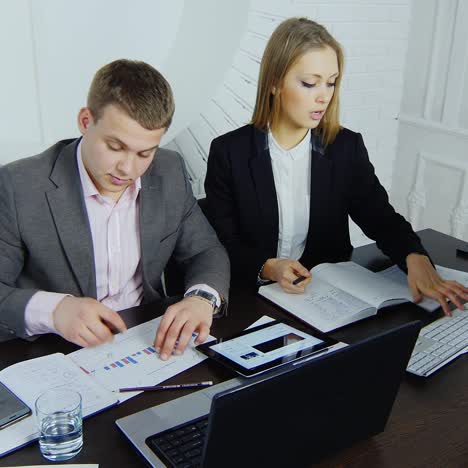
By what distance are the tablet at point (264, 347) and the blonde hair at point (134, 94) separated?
498 mm

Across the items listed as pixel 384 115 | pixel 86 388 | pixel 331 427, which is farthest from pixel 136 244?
pixel 384 115

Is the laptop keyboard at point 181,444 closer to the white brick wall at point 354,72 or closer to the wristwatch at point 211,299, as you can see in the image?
the wristwatch at point 211,299

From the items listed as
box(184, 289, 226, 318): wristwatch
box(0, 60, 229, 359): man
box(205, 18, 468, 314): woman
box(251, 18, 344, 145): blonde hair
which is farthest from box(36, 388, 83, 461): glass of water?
box(251, 18, 344, 145): blonde hair

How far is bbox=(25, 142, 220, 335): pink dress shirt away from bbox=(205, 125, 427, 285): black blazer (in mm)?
319

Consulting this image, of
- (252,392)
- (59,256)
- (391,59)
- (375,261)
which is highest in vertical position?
(391,59)

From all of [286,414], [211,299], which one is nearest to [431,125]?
[211,299]

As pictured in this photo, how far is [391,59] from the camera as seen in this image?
3.15 meters

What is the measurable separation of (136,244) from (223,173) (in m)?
0.43

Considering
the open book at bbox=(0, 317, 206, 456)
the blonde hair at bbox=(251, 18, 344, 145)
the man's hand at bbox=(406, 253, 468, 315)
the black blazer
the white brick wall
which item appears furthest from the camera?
the white brick wall

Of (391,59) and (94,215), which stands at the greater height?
(391,59)

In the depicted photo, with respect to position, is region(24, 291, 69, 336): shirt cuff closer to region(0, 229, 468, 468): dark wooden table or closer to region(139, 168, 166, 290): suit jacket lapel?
region(0, 229, 468, 468): dark wooden table

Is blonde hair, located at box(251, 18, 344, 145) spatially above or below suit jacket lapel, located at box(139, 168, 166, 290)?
above

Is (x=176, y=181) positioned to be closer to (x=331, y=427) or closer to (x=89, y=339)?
(x=89, y=339)

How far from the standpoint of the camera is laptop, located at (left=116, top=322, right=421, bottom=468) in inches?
29.7
